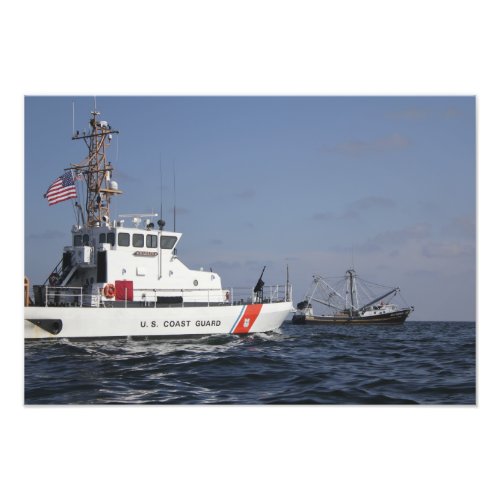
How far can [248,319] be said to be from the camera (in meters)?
16.0

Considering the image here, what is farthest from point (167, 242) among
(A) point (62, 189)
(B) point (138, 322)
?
(A) point (62, 189)

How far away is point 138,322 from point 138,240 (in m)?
2.24

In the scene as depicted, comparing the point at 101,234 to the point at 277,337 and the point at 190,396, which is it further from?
the point at 190,396

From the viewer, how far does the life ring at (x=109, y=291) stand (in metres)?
13.9

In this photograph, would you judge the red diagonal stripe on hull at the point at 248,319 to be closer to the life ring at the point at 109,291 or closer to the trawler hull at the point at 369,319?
the life ring at the point at 109,291

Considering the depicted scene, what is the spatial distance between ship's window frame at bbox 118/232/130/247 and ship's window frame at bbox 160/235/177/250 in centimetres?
93

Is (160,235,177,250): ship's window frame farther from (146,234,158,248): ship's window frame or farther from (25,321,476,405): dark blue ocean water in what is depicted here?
(25,321,476,405): dark blue ocean water

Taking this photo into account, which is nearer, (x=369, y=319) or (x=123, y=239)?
(x=123, y=239)

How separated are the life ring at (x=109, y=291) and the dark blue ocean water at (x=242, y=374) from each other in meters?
1.17

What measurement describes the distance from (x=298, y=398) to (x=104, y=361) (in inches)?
175

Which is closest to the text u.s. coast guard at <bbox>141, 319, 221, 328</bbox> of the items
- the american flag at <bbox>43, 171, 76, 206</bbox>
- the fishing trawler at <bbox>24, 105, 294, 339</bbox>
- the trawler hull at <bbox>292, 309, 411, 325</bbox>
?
the fishing trawler at <bbox>24, 105, 294, 339</bbox>

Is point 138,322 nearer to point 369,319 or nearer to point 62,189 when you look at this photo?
point 62,189
